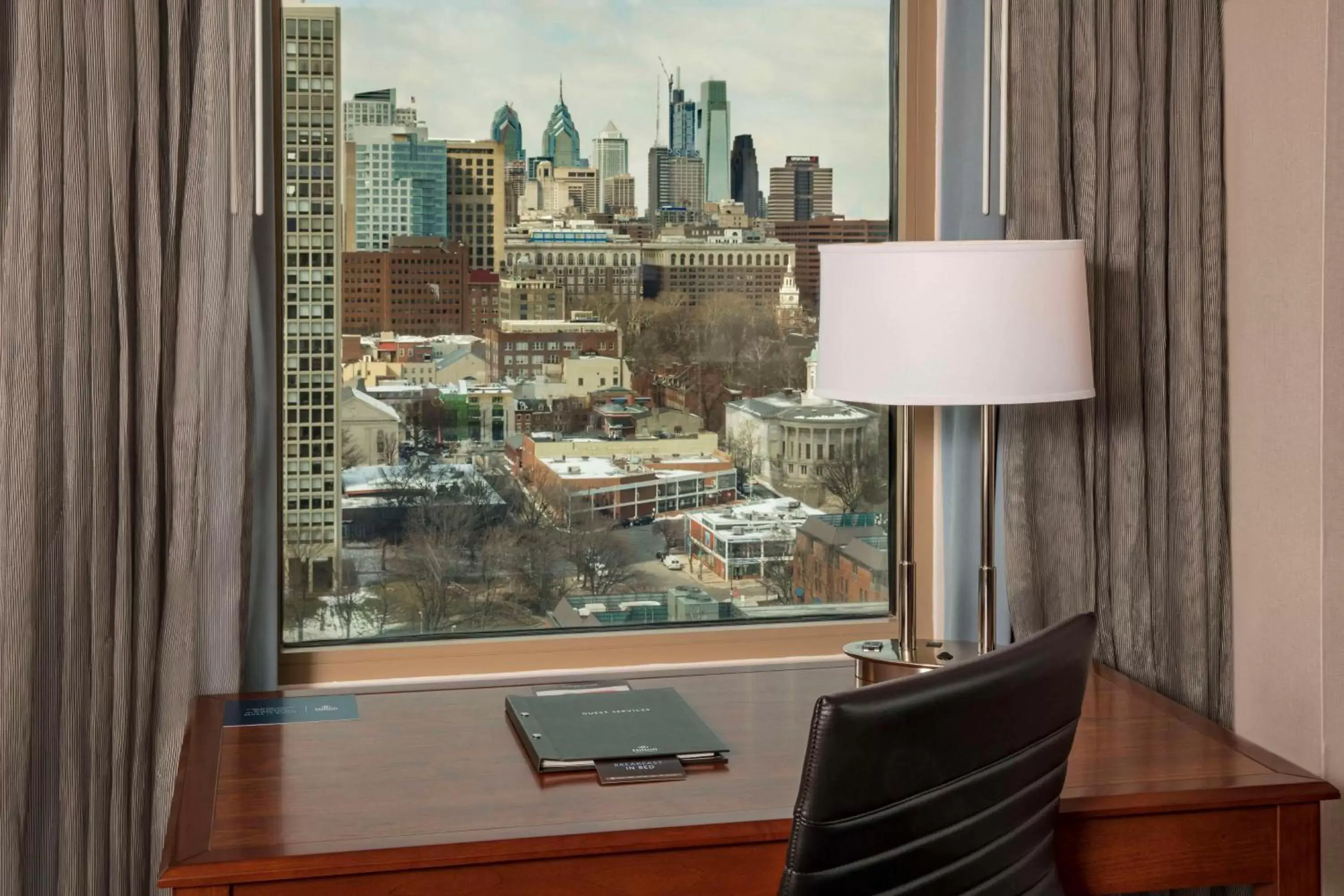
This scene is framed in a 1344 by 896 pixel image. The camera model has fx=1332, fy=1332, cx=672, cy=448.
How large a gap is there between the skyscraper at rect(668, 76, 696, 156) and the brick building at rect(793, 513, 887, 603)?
2.40 feet

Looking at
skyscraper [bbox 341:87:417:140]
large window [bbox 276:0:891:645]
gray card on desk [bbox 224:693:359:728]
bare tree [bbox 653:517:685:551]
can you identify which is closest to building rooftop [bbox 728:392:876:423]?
large window [bbox 276:0:891:645]

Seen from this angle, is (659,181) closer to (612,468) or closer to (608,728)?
(612,468)

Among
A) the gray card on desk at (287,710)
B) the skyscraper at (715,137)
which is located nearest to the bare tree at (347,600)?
the gray card on desk at (287,710)

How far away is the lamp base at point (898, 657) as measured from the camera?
2059mm

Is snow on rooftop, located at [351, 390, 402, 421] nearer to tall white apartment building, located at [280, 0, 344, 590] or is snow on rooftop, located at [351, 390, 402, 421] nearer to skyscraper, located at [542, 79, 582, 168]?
tall white apartment building, located at [280, 0, 344, 590]

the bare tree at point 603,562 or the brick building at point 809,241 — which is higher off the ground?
the brick building at point 809,241

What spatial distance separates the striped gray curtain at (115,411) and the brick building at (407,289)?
0.29 metres

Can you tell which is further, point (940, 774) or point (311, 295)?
point (311, 295)

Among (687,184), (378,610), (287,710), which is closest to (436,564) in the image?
(378,610)

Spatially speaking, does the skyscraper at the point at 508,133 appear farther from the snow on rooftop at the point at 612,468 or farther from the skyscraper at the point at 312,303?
the snow on rooftop at the point at 612,468

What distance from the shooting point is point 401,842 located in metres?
1.47

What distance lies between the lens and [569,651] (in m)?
2.38

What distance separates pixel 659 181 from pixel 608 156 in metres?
0.10

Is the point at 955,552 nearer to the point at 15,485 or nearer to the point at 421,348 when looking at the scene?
the point at 421,348
